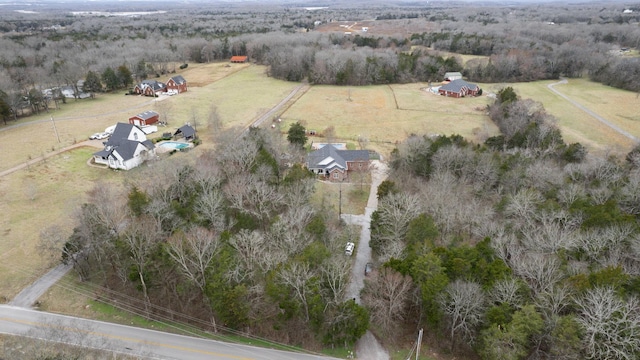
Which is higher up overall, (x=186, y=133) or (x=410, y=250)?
(x=410, y=250)

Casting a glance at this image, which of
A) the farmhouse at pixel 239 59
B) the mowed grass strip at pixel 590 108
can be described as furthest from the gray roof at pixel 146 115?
the mowed grass strip at pixel 590 108

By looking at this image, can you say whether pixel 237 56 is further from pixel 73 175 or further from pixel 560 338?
pixel 560 338

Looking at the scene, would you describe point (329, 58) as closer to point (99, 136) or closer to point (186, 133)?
point (186, 133)

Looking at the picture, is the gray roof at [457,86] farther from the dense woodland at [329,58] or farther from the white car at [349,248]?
the white car at [349,248]

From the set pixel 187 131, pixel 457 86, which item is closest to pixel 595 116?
pixel 457 86

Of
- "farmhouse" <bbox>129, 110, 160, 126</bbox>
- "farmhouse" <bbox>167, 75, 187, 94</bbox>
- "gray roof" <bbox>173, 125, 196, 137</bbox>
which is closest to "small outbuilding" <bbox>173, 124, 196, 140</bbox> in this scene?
"gray roof" <bbox>173, 125, 196, 137</bbox>

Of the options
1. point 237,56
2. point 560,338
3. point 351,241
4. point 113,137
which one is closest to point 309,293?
point 351,241

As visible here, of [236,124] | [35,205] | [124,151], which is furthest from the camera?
[236,124]
